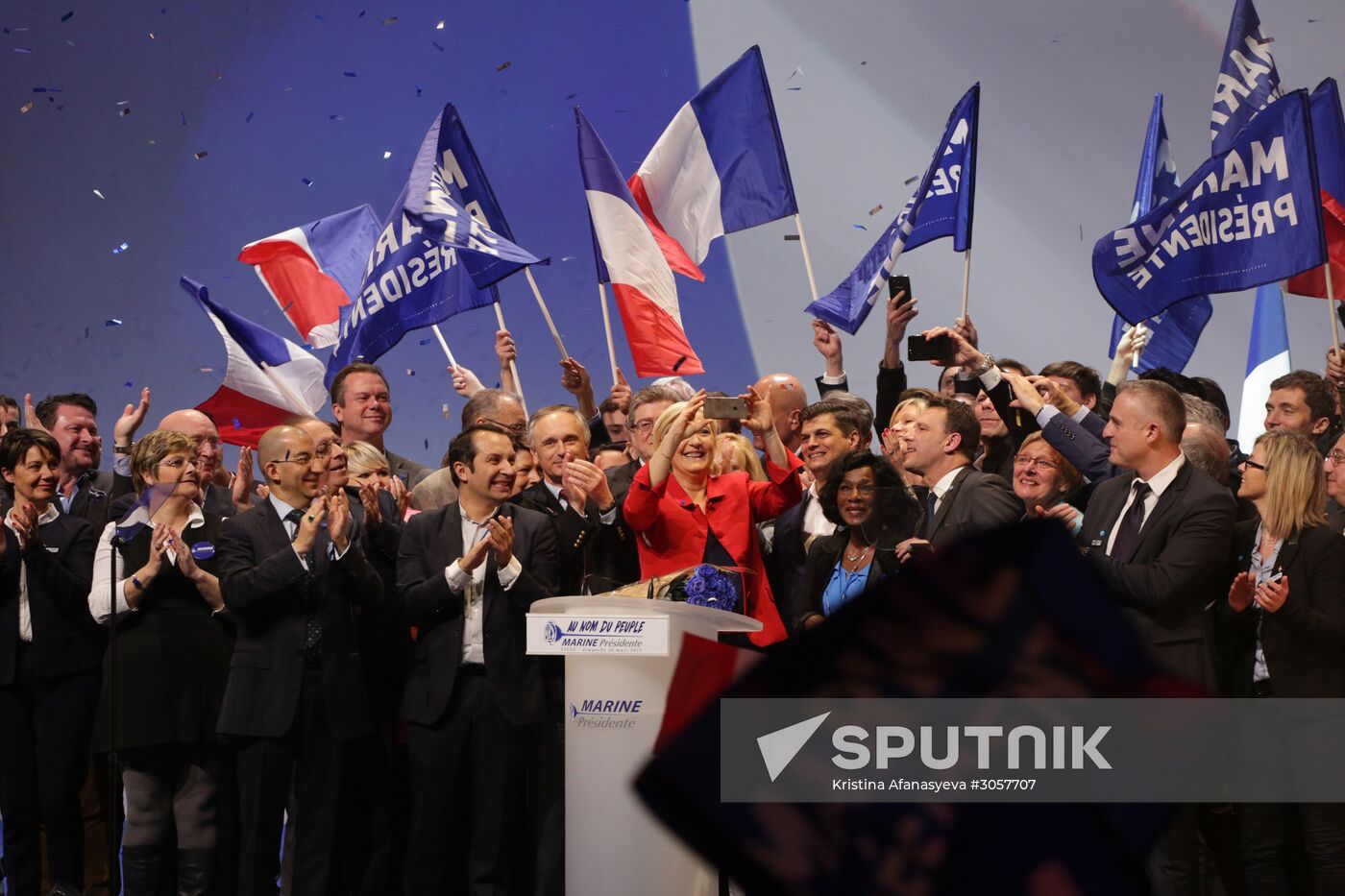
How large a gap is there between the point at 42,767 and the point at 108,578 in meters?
0.70

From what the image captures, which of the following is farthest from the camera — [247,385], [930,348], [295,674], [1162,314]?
[247,385]

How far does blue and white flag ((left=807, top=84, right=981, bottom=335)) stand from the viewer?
6027 mm

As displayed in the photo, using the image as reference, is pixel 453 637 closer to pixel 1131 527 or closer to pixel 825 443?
pixel 825 443

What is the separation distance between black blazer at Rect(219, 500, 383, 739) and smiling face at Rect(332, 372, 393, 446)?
3.52ft

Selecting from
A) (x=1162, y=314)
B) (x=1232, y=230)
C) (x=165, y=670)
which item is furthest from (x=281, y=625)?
(x=1162, y=314)

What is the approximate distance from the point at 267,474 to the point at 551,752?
1324 millimetres

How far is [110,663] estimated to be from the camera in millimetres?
4258

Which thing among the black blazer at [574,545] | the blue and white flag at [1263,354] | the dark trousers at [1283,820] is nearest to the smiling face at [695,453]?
the black blazer at [574,545]

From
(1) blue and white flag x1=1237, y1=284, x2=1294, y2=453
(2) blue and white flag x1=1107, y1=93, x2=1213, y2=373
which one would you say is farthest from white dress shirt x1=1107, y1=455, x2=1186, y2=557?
(1) blue and white flag x1=1237, y1=284, x2=1294, y2=453

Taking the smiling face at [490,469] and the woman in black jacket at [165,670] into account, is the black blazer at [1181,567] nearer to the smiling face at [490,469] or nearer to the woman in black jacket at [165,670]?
the smiling face at [490,469]

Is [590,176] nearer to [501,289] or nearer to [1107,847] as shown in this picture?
[501,289]

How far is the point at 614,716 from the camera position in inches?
145

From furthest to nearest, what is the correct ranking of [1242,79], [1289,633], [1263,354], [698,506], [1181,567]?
[1263,354], [1242,79], [698,506], [1289,633], [1181,567]

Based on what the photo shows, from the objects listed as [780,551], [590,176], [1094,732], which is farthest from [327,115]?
[1094,732]
